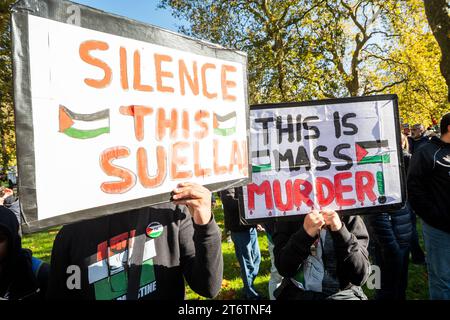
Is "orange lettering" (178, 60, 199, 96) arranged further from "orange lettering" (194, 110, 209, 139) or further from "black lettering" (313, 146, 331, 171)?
"black lettering" (313, 146, 331, 171)

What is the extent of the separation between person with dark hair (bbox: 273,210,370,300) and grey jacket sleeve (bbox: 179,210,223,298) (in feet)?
1.43

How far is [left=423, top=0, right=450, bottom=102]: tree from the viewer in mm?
6039

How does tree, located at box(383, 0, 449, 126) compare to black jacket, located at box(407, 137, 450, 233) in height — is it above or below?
above

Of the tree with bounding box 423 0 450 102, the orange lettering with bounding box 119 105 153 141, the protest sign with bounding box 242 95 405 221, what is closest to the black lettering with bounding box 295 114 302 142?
the protest sign with bounding box 242 95 405 221

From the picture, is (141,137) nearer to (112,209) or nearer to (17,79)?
(112,209)

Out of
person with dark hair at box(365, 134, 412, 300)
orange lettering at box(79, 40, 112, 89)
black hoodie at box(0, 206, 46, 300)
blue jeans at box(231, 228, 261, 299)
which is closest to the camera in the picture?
orange lettering at box(79, 40, 112, 89)

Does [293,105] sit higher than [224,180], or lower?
higher

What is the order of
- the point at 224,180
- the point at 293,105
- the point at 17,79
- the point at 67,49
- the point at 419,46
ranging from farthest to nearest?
the point at 419,46, the point at 293,105, the point at 224,180, the point at 67,49, the point at 17,79

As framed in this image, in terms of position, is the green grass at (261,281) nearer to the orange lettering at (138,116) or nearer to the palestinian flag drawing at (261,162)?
the palestinian flag drawing at (261,162)

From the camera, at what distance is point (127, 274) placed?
1328 mm

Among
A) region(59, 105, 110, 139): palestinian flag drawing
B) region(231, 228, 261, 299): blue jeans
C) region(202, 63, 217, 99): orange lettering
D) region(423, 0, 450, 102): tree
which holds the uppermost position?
region(423, 0, 450, 102): tree

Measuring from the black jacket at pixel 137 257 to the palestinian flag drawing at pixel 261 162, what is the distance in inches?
21.2
